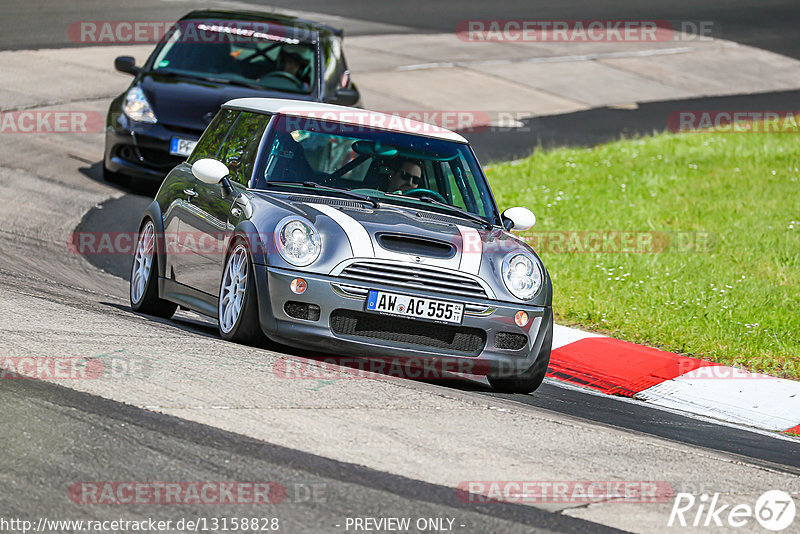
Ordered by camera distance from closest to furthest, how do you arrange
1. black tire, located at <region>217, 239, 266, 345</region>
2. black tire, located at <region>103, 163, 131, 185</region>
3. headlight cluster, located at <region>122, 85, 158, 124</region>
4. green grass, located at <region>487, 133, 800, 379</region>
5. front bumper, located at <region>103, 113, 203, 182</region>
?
black tire, located at <region>217, 239, 266, 345</region> → green grass, located at <region>487, 133, 800, 379</region> → front bumper, located at <region>103, 113, 203, 182</region> → headlight cluster, located at <region>122, 85, 158, 124</region> → black tire, located at <region>103, 163, 131, 185</region>

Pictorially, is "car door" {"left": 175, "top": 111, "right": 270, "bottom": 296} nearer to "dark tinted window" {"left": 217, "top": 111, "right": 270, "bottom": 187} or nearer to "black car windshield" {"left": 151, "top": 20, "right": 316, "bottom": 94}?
"dark tinted window" {"left": 217, "top": 111, "right": 270, "bottom": 187}

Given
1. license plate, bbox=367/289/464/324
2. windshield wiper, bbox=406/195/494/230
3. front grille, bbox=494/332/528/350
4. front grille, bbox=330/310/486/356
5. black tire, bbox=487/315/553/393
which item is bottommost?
black tire, bbox=487/315/553/393

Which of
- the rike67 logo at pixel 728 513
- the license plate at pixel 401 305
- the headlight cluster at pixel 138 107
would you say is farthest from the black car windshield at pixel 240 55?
the rike67 logo at pixel 728 513

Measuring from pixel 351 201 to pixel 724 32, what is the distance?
2611 cm

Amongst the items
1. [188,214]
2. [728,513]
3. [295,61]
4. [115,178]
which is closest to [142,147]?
[115,178]

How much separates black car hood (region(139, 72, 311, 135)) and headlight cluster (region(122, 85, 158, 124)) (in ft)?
0.16

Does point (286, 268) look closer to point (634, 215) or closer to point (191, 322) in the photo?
point (191, 322)

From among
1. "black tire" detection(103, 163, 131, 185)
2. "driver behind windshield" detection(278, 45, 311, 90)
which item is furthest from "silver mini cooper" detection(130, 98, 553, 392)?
A: "driver behind windshield" detection(278, 45, 311, 90)

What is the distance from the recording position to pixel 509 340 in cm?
718

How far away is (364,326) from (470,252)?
2.41 feet

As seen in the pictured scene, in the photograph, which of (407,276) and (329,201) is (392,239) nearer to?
(407,276)

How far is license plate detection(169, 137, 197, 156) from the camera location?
1273 centimetres

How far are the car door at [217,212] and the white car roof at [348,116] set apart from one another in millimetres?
100

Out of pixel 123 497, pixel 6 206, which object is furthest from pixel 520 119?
pixel 123 497
